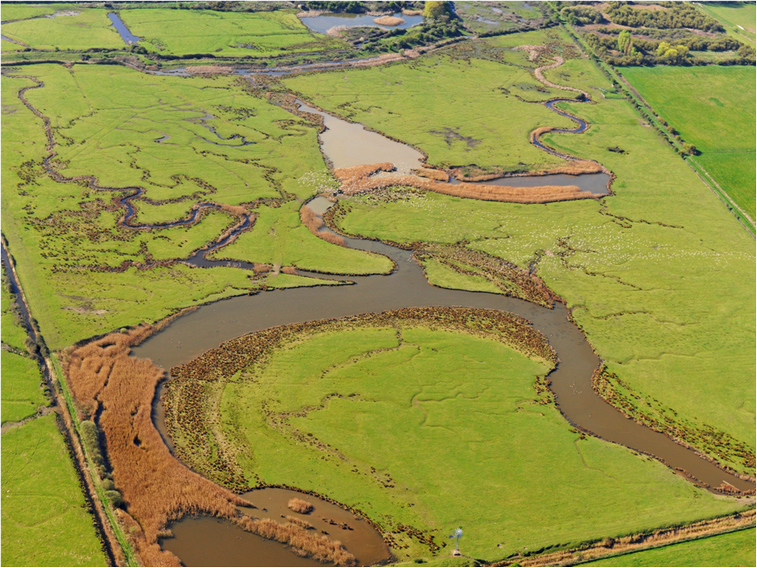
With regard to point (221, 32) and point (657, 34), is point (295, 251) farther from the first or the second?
point (657, 34)

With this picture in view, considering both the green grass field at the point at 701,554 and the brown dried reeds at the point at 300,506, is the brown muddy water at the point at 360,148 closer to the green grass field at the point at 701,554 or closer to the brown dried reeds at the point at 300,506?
the brown dried reeds at the point at 300,506

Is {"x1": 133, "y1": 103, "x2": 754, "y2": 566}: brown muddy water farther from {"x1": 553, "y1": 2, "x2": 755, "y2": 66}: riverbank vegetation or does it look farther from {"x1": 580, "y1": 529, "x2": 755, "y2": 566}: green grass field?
{"x1": 553, "y1": 2, "x2": 755, "y2": 66}: riverbank vegetation

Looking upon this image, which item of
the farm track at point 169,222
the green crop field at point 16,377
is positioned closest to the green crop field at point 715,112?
the farm track at point 169,222

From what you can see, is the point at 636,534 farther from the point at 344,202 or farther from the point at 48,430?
the point at 344,202

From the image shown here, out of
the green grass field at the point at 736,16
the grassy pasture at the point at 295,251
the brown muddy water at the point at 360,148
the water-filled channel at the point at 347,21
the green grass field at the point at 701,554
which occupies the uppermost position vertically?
the green grass field at the point at 736,16

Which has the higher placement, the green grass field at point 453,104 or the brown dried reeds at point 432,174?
the green grass field at point 453,104

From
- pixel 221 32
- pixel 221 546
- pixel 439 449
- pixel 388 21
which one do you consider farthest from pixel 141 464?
pixel 388 21
